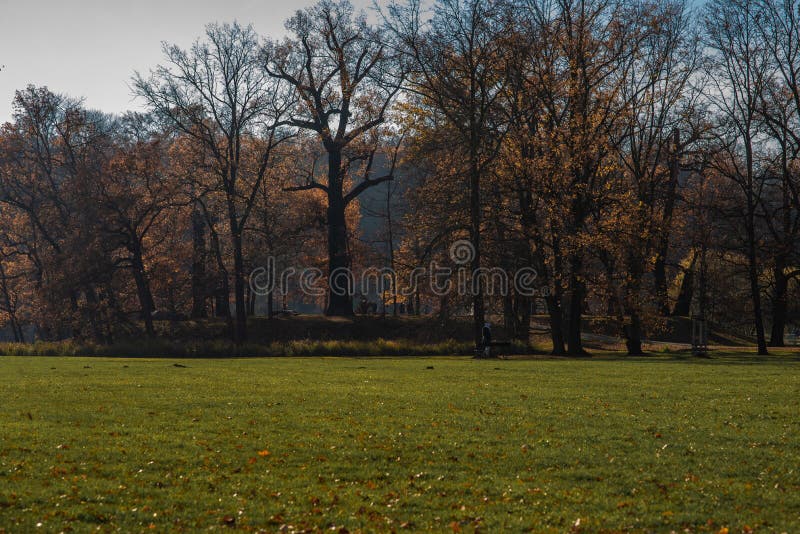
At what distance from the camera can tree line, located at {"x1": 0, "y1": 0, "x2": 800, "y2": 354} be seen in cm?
3453

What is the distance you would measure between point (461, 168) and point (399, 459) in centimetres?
2808

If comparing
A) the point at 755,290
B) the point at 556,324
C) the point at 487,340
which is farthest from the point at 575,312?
the point at 755,290

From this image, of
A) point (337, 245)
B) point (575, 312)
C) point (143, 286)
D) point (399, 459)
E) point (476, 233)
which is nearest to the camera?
point (399, 459)

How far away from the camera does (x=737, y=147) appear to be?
44.7 meters

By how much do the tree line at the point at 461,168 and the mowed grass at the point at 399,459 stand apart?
19.1 metres

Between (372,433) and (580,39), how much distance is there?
27.4 m

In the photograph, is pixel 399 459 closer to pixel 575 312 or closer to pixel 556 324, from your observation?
Answer: pixel 556 324

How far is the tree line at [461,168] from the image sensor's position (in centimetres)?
3453

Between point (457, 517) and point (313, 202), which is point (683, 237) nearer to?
point (313, 202)

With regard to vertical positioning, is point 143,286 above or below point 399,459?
above

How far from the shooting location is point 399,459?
32.4ft

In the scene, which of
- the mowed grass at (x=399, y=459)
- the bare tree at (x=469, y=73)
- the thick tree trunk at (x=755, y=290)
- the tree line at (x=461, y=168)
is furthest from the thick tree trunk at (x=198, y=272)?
the mowed grass at (x=399, y=459)

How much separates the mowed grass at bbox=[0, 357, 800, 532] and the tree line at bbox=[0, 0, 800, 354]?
19.1m

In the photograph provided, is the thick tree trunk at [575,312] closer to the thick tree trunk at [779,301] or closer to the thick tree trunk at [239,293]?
the thick tree trunk at [779,301]
